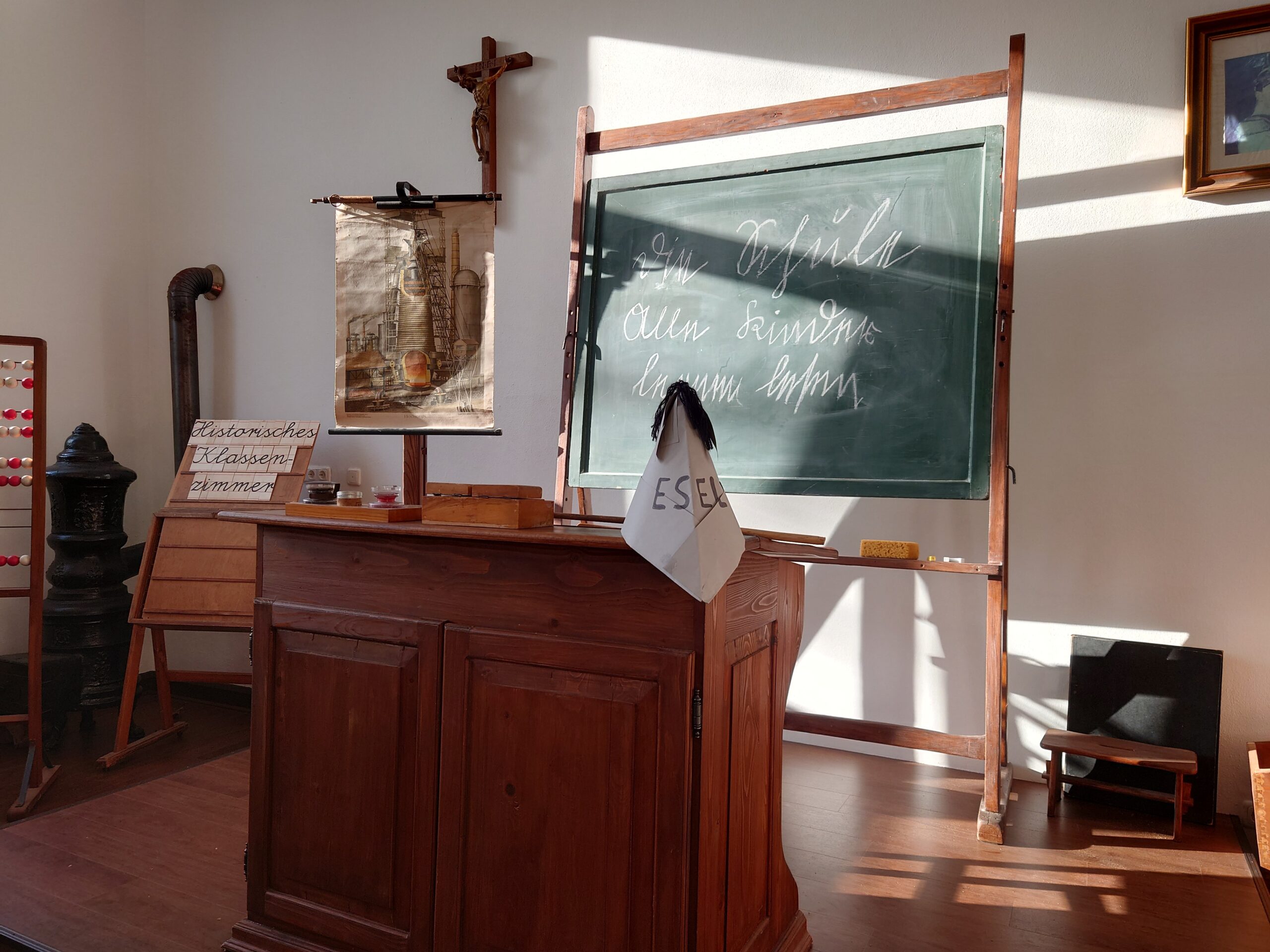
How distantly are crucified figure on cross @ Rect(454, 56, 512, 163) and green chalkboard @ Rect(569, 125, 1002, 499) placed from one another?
38.2 inches

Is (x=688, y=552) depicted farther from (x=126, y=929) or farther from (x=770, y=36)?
(x=770, y=36)

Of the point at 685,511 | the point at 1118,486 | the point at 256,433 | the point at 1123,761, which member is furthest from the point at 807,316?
the point at 256,433

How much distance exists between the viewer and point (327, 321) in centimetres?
409

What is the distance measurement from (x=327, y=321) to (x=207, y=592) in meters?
1.38

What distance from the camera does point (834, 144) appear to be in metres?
3.26

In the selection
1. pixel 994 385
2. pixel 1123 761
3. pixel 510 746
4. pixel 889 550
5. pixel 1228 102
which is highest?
pixel 1228 102

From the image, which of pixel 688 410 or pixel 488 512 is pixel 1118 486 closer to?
pixel 688 410

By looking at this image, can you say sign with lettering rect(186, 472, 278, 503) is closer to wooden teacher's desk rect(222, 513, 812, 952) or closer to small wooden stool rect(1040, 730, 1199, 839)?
wooden teacher's desk rect(222, 513, 812, 952)

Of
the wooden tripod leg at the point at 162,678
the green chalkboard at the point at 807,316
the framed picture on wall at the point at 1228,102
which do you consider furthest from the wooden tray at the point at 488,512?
the framed picture on wall at the point at 1228,102

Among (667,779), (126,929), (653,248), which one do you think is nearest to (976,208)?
(653,248)

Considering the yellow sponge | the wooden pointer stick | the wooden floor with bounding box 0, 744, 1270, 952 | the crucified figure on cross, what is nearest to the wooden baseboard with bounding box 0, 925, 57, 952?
the wooden floor with bounding box 0, 744, 1270, 952

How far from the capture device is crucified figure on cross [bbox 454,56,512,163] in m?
3.67

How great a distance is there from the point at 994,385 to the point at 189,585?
2868 millimetres

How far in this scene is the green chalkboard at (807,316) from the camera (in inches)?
97.8
